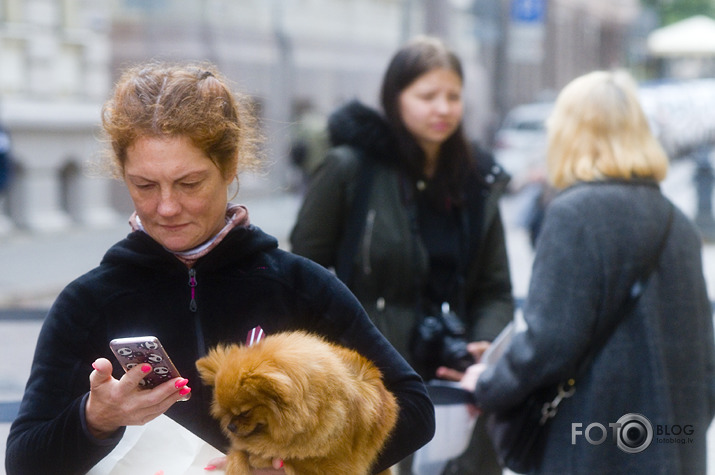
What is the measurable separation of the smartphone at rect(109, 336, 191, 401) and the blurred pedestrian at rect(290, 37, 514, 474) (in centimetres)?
188

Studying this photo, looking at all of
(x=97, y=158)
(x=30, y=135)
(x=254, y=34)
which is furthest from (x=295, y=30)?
(x=97, y=158)

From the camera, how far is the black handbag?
3301 mm

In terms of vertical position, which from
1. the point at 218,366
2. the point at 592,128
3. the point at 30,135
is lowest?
the point at 30,135

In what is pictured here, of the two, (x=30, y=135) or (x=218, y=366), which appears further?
(x=30, y=135)

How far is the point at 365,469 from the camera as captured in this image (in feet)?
6.48

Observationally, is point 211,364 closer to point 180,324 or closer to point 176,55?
point 180,324

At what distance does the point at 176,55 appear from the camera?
14383mm

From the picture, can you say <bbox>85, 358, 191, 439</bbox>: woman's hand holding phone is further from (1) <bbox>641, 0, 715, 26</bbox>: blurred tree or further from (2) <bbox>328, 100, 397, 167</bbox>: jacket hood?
(1) <bbox>641, 0, 715, 26</bbox>: blurred tree

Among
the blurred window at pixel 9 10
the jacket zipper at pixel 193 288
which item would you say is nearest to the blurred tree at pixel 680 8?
the blurred window at pixel 9 10

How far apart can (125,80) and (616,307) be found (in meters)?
1.79

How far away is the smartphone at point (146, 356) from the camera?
1783 mm

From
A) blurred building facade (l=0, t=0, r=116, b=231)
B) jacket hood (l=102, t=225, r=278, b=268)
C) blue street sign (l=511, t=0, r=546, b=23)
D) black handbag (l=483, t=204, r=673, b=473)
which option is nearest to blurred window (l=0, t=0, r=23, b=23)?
blurred building facade (l=0, t=0, r=116, b=231)

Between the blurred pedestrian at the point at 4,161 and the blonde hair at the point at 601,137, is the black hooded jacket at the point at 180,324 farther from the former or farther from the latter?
the blurred pedestrian at the point at 4,161

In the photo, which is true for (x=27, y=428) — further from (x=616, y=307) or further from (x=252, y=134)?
(x=616, y=307)
